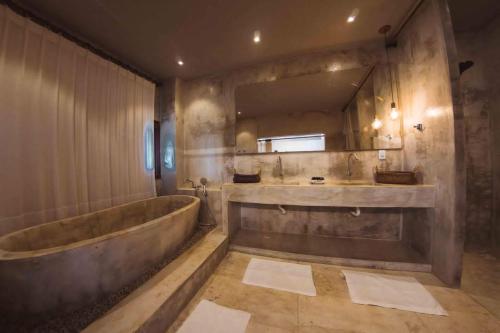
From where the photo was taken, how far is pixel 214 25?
1830 millimetres

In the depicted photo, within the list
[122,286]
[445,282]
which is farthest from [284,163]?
[122,286]

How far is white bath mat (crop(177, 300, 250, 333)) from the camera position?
1083mm

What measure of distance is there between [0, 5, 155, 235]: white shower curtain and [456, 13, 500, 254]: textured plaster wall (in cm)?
436

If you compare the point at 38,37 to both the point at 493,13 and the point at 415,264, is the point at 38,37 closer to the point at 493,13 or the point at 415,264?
the point at 415,264

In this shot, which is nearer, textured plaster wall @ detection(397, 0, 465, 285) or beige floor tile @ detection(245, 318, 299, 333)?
beige floor tile @ detection(245, 318, 299, 333)

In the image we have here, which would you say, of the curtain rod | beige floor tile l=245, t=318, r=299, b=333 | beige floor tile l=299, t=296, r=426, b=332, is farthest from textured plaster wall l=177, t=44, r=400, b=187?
beige floor tile l=245, t=318, r=299, b=333

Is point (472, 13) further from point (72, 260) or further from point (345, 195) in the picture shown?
point (72, 260)

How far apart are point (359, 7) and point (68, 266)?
3187 millimetres

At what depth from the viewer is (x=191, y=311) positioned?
123 centimetres

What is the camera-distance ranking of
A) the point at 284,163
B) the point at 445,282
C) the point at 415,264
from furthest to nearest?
the point at 284,163 < the point at 415,264 < the point at 445,282

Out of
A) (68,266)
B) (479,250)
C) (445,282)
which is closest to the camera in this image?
(68,266)

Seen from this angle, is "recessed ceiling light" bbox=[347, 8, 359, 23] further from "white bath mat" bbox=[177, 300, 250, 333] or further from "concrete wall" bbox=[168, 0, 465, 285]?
"white bath mat" bbox=[177, 300, 250, 333]

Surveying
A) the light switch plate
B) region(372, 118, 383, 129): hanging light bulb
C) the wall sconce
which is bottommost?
the light switch plate

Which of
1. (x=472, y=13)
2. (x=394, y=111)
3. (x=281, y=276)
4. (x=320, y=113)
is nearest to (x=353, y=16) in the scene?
(x=320, y=113)
